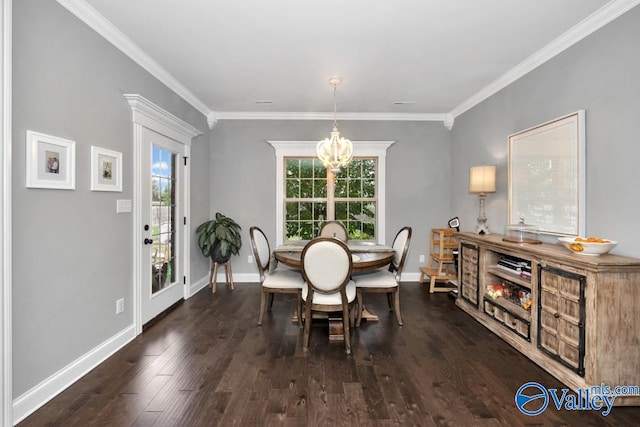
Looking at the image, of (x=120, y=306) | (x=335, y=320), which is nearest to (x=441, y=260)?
(x=335, y=320)

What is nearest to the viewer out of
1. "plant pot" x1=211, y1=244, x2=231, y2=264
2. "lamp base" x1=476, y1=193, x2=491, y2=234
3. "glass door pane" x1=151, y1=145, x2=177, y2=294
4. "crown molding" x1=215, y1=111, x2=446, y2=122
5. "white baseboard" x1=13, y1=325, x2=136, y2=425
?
"white baseboard" x1=13, y1=325, x2=136, y2=425

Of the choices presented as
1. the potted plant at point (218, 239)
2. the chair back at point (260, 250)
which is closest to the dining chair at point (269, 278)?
the chair back at point (260, 250)

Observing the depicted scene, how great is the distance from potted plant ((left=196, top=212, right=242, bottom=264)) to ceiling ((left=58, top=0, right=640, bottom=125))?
5.93ft

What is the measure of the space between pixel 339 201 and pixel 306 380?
3.32 m

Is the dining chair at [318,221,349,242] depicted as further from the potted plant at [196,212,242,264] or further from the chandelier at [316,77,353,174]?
the potted plant at [196,212,242,264]

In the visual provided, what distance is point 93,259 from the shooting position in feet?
8.15

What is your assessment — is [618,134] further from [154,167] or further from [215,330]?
[154,167]

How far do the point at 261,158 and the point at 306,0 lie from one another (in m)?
3.02

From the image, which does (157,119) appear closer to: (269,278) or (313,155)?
(269,278)

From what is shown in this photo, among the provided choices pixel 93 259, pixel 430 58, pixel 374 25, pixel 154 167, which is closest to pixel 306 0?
pixel 374 25

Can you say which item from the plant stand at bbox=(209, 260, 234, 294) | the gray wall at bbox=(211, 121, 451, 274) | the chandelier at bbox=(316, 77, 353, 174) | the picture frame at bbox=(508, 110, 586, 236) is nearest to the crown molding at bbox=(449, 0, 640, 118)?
the picture frame at bbox=(508, 110, 586, 236)

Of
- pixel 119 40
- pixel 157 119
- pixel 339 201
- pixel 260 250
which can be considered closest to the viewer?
pixel 119 40

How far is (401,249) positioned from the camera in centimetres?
347

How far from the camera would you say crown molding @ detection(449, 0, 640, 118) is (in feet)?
7.45
